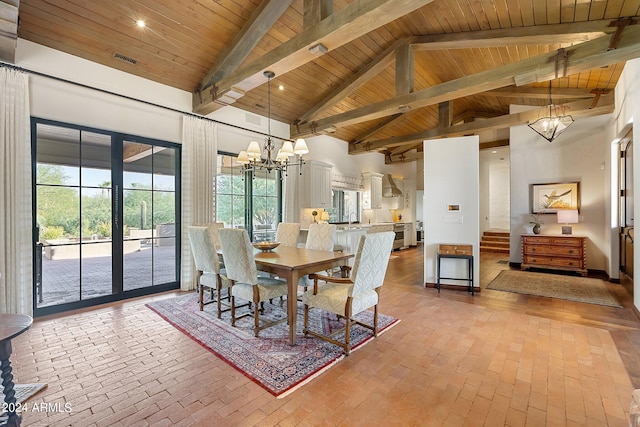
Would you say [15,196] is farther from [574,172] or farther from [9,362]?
[574,172]

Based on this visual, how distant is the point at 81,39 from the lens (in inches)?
139

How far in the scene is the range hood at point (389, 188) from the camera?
9.50m

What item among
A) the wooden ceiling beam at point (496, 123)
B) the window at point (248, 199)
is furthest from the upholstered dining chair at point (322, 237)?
the wooden ceiling beam at point (496, 123)

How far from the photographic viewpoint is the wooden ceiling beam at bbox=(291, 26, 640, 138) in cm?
306

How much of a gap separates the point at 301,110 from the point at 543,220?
19.9 feet

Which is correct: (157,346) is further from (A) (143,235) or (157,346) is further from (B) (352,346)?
(A) (143,235)

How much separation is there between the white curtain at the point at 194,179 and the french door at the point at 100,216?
22 cm

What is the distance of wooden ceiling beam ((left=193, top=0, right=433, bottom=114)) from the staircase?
339 inches

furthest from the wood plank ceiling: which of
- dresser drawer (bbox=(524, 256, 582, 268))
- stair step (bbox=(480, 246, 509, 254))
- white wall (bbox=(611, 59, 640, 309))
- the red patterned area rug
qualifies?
stair step (bbox=(480, 246, 509, 254))

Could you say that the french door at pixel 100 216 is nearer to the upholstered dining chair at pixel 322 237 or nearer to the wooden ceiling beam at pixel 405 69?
the upholstered dining chair at pixel 322 237

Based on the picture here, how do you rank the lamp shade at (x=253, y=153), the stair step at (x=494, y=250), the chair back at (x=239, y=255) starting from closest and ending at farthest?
the chair back at (x=239, y=255)
the lamp shade at (x=253, y=153)
the stair step at (x=494, y=250)

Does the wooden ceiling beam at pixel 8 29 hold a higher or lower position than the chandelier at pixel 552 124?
higher

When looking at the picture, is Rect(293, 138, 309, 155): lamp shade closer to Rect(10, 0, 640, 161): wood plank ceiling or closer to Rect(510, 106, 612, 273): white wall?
Rect(10, 0, 640, 161): wood plank ceiling

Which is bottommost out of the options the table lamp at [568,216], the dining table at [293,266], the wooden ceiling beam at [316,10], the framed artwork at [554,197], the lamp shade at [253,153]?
the dining table at [293,266]
